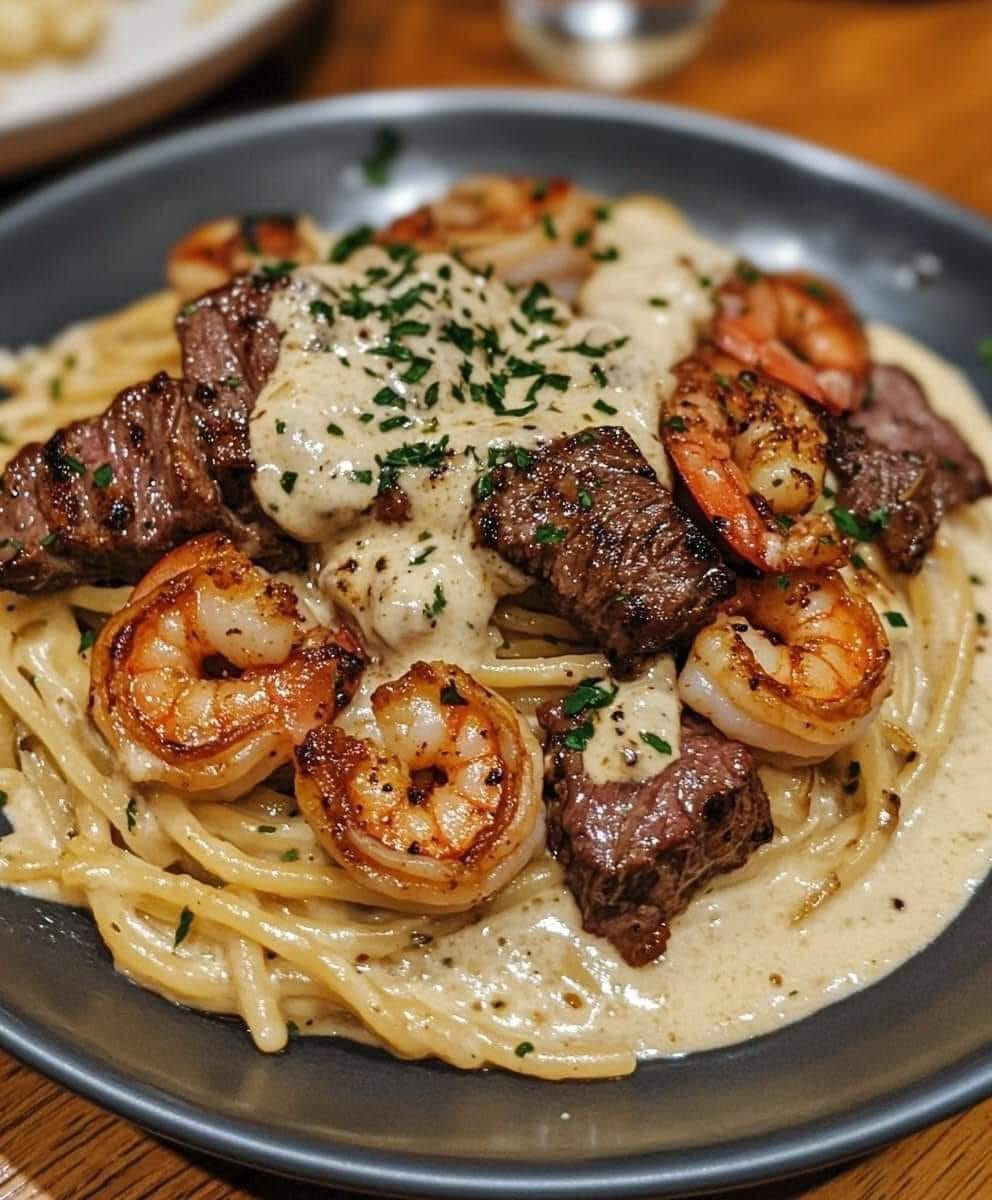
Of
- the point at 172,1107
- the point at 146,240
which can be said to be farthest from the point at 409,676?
the point at 146,240

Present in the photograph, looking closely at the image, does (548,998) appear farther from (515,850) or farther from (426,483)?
(426,483)

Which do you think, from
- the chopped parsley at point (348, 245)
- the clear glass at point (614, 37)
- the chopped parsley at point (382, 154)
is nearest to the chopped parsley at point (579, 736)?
the chopped parsley at point (348, 245)

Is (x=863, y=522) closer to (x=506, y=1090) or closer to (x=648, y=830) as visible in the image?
(x=648, y=830)

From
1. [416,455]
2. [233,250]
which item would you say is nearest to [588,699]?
[416,455]

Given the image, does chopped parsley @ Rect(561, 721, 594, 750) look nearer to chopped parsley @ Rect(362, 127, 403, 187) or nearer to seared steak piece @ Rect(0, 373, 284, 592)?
seared steak piece @ Rect(0, 373, 284, 592)

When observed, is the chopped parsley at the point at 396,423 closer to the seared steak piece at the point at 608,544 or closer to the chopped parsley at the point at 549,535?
the seared steak piece at the point at 608,544

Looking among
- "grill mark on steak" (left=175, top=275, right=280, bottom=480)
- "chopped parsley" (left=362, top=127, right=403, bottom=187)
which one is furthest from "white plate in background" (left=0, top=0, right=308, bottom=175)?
"grill mark on steak" (left=175, top=275, right=280, bottom=480)
